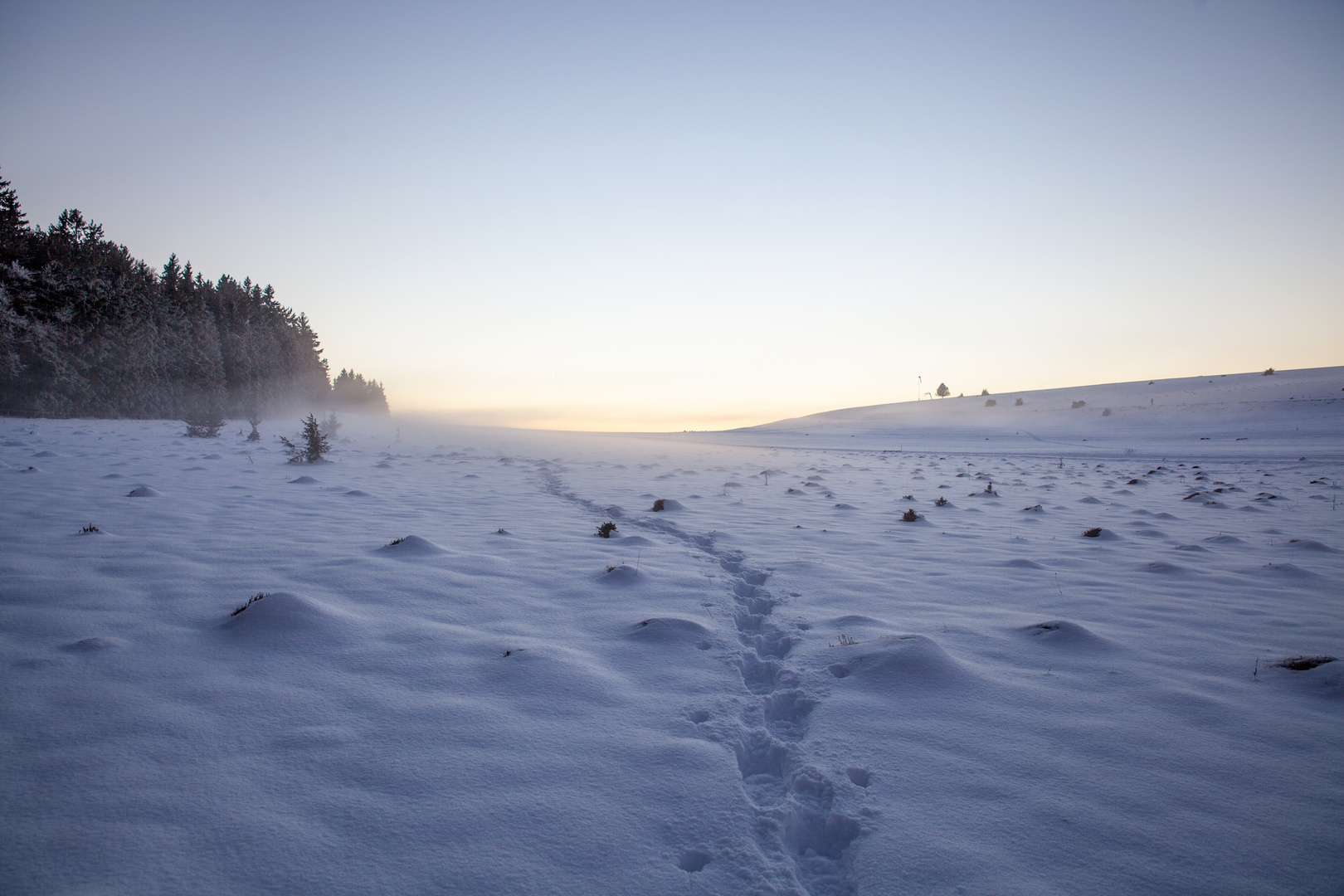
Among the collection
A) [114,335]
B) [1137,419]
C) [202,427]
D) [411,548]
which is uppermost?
[114,335]

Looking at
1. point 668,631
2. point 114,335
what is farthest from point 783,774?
point 114,335

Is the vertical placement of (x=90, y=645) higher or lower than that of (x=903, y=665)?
higher

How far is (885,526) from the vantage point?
684 cm

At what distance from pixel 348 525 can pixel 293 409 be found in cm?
5001

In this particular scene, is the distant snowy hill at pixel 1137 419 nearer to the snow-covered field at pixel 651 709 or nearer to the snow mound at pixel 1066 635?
the snow-covered field at pixel 651 709

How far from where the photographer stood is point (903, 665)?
9.48ft

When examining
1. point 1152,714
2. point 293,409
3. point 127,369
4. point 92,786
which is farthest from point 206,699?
point 293,409

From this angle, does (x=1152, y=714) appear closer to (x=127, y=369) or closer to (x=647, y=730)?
(x=647, y=730)

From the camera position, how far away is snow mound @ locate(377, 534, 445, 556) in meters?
4.75

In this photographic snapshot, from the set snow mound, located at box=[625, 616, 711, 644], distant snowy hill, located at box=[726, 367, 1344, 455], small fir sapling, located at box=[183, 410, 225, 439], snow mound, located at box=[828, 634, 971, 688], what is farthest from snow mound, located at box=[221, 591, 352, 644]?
distant snowy hill, located at box=[726, 367, 1344, 455]

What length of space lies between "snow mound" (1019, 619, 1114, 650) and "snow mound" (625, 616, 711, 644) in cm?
203

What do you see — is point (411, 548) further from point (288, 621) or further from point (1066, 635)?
point (1066, 635)

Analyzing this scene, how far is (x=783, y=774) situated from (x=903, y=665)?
108 centimetres

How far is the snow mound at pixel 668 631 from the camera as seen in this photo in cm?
329
